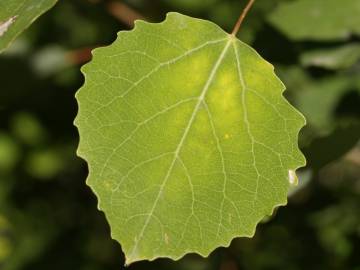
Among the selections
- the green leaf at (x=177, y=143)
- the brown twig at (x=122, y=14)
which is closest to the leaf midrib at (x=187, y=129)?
the green leaf at (x=177, y=143)

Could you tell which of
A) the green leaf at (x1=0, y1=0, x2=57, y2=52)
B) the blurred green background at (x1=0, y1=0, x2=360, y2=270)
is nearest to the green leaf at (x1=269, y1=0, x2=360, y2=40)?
the blurred green background at (x1=0, y1=0, x2=360, y2=270)

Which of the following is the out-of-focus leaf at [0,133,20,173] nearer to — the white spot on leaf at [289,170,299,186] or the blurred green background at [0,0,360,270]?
the blurred green background at [0,0,360,270]

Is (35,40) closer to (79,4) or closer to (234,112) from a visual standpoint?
(79,4)

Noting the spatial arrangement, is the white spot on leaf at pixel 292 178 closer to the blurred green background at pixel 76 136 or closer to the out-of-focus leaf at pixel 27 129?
the blurred green background at pixel 76 136

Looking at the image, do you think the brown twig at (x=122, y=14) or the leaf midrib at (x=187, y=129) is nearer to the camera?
the leaf midrib at (x=187, y=129)

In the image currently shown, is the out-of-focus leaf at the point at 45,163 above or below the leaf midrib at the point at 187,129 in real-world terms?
below

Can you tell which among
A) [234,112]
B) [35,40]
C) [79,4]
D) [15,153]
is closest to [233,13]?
[79,4]

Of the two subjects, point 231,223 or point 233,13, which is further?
point 233,13
